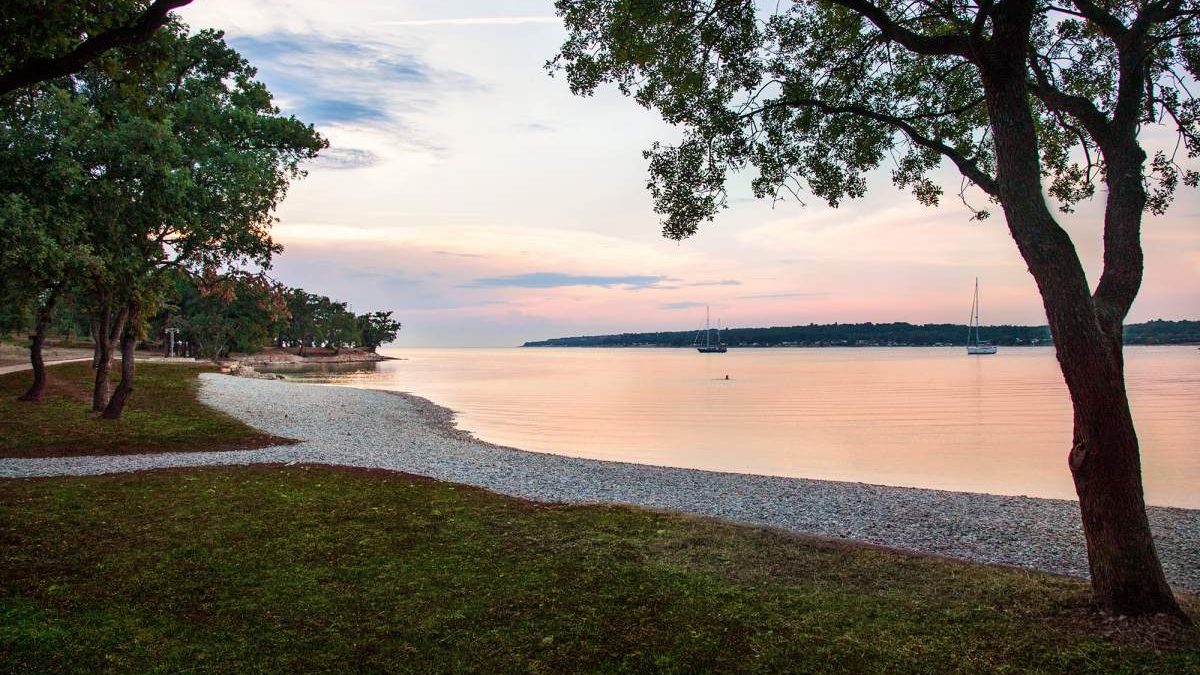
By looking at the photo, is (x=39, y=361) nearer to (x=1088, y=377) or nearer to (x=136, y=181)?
(x=136, y=181)

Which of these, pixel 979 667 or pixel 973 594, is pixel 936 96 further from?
pixel 979 667

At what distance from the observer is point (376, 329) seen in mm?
173375

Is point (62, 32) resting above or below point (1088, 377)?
above

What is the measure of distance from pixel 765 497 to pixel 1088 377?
9.49m

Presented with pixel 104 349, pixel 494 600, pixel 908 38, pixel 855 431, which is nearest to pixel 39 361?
pixel 104 349

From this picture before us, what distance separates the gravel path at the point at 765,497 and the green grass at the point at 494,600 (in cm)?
239

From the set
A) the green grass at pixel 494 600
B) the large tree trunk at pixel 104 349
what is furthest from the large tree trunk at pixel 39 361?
the green grass at pixel 494 600

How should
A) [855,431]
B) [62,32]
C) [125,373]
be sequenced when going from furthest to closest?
[855,431]
[125,373]
[62,32]

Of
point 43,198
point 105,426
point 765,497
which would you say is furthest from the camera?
point 105,426

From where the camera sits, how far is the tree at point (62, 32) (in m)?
6.97

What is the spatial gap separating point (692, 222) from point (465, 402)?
44.8m

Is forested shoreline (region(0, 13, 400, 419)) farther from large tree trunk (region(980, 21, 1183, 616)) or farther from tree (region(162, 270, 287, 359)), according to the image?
tree (region(162, 270, 287, 359))

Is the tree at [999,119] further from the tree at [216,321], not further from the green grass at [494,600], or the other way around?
the tree at [216,321]

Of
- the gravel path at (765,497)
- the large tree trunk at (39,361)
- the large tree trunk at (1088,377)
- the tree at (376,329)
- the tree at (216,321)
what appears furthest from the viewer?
the tree at (376,329)
